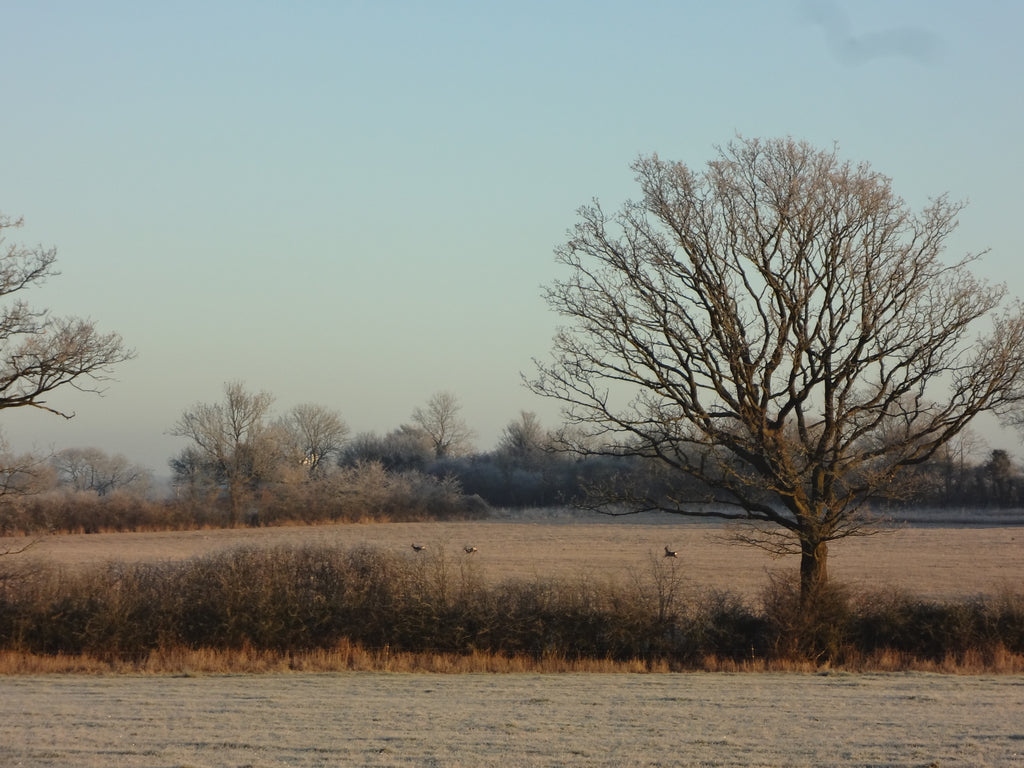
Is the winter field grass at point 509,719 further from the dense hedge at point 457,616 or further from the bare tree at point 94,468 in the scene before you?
the bare tree at point 94,468

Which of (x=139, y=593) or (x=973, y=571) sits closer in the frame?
(x=139, y=593)

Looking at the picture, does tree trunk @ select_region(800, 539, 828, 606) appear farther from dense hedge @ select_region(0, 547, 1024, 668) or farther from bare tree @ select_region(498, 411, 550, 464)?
bare tree @ select_region(498, 411, 550, 464)

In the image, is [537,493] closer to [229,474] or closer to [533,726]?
[229,474]

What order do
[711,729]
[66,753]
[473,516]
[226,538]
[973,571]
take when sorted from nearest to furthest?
1. [66,753]
2. [711,729]
3. [973,571]
4. [226,538]
5. [473,516]

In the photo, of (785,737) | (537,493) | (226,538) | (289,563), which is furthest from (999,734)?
(537,493)

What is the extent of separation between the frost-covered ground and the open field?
624 cm

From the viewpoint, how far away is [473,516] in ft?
235

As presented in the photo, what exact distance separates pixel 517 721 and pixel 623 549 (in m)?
32.5

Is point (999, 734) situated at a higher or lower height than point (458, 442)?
lower

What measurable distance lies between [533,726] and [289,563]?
12.5m

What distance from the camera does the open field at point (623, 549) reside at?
98.8ft

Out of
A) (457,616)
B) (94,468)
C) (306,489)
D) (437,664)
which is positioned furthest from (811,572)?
(94,468)

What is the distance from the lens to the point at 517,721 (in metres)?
12.9

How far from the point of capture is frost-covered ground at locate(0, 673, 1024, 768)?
1049 centimetres
